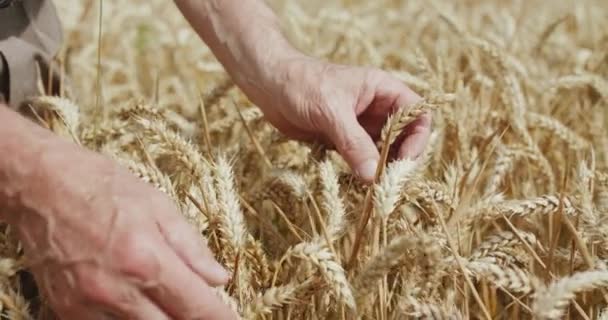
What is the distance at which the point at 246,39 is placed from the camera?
5.25 ft

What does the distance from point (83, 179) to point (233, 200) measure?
22cm

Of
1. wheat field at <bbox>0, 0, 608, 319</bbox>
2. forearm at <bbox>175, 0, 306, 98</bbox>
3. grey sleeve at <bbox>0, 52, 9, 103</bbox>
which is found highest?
grey sleeve at <bbox>0, 52, 9, 103</bbox>

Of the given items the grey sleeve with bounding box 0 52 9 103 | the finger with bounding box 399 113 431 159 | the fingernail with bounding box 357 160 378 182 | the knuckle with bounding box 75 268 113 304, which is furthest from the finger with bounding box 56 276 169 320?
the grey sleeve with bounding box 0 52 9 103

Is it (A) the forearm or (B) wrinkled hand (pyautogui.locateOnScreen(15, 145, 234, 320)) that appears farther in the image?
(A) the forearm

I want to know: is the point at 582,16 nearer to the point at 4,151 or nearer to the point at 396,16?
the point at 396,16

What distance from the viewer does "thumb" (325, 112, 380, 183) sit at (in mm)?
1375

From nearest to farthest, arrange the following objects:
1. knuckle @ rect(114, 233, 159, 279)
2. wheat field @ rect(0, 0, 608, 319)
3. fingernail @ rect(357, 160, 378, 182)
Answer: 1. knuckle @ rect(114, 233, 159, 279)
2. wheat field @ rect(0, 0, 608, 319)
3. fingernail @ rect(357, 160, 378, 182)

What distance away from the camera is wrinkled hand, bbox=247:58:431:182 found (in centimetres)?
144

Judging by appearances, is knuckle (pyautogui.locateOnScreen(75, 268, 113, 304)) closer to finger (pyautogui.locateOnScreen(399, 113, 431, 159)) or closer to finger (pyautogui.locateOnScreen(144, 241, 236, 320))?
finger (pyautogui.locateOnScreen(144, 241, 236, 320))

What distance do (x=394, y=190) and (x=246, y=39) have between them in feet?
1.94

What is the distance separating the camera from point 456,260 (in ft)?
3.79

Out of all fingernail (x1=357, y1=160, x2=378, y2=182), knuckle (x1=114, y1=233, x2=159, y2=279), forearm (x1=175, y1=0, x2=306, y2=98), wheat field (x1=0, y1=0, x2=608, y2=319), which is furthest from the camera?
forearm (x1=175, y1=0, x2=306, y2=98)

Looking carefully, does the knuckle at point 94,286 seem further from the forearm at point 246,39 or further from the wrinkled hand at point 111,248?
the forearm at point 246,39

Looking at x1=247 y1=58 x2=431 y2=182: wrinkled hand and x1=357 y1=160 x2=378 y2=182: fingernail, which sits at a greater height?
x1=247 y1=58 x2=431 y2=182: wrinkled hand
